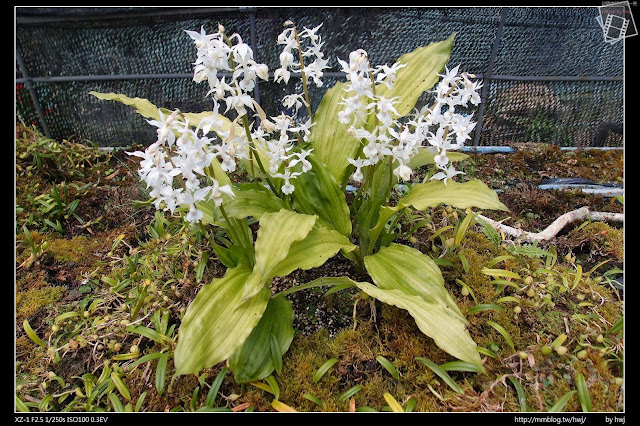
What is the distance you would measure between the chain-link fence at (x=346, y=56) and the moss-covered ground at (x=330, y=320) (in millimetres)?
1264

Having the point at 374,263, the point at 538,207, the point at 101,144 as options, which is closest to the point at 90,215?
the point at 101,144

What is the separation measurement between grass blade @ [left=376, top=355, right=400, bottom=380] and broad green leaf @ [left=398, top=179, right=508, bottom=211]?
0.78m

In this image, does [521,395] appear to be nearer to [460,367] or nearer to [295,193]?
[460,367]

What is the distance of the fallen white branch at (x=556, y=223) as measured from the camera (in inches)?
113

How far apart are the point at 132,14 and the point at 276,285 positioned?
3.09 meters

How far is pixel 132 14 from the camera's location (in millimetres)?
3889

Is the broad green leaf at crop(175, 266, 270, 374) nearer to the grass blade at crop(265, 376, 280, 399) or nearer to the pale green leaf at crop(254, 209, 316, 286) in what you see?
the pale green leaf at crop(254, 209, 316, 286)

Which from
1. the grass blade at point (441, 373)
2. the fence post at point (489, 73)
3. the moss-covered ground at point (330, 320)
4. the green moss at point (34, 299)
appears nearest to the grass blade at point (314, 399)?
the moss-covered ground at point (330, 320)

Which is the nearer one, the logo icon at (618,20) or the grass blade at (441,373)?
the grass blade at (441,373)

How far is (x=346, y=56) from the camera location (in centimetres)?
407

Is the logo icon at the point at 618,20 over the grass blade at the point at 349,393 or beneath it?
over

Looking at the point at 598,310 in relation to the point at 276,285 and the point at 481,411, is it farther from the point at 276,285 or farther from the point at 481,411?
the point at 276,285

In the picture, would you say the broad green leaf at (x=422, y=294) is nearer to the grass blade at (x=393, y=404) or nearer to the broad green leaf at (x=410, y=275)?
the broad green leaf at (x=410, y=275)

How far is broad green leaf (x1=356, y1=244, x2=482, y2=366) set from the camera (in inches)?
71.0
